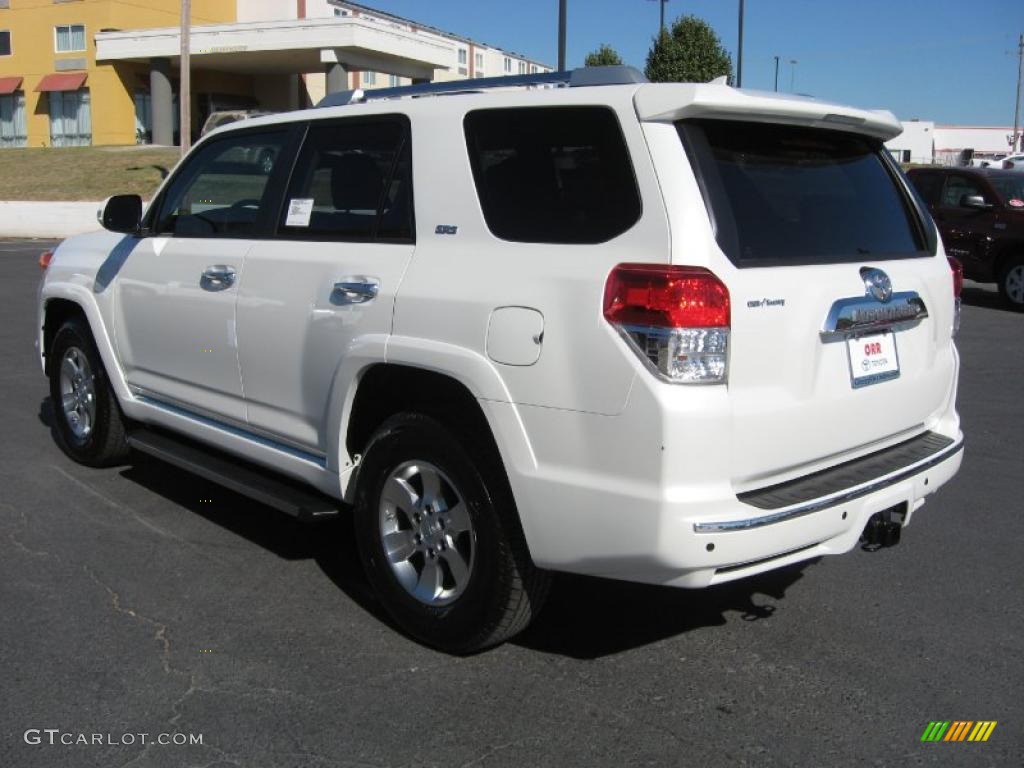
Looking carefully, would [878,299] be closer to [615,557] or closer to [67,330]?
[615,557]

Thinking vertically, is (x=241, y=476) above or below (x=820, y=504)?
below

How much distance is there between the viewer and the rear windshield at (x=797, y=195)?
3.28 metres

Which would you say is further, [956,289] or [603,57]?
[603,57]

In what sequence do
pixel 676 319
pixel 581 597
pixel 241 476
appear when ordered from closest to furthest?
1. pixel 676 319
2. pixel 581 597
3. pixel 241 476

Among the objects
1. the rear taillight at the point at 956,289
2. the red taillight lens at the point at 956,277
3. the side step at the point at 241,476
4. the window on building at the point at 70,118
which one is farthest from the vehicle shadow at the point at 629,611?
the window on building at the point at 70,118

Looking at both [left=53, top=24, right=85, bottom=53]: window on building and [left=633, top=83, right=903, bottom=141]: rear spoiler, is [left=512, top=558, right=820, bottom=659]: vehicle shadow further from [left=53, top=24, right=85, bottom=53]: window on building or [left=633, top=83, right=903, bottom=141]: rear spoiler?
[left=53, top=24, right=85, bottom=53]: window on building

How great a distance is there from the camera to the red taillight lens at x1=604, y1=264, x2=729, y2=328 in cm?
307

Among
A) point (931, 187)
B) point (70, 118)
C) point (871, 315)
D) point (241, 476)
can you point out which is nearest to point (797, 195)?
point (871, 315)

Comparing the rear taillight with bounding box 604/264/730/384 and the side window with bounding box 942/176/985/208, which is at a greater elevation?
the side window with bounding box 942/176/985/208

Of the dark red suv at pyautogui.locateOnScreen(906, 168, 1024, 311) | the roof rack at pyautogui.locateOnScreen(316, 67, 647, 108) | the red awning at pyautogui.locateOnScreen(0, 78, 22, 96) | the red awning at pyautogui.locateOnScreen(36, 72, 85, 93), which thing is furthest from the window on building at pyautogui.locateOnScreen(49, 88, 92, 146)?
the roof rack at pyautogui.locateOnScreen(316, 67, 647, 108)

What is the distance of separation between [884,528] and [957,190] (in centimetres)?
1220

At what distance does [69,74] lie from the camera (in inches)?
1934

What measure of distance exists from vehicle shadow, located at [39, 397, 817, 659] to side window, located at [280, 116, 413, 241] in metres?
1.48

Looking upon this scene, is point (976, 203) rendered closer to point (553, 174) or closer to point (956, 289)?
point (956, 289)
